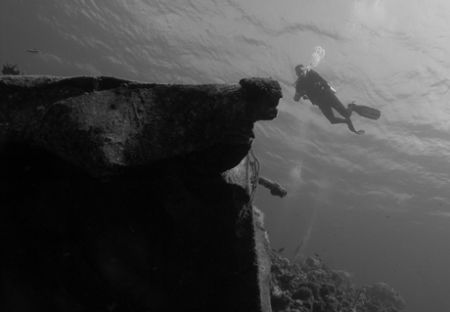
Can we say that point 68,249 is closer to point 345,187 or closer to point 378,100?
point 378,100

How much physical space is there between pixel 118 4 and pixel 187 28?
554 centimetres

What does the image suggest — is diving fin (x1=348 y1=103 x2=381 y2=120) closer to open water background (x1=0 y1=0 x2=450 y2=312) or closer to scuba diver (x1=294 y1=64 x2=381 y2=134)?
scuba diver (x1=294 y1=64 x2=381 y2=134)

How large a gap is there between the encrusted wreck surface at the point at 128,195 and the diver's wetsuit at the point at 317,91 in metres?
9.52

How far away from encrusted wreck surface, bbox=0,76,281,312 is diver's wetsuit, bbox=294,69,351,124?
9521mm

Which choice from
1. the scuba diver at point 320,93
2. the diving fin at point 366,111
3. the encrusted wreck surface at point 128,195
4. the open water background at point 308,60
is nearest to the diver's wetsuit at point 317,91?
the scuba diver at point 320,93

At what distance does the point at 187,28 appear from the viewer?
21.8 meters

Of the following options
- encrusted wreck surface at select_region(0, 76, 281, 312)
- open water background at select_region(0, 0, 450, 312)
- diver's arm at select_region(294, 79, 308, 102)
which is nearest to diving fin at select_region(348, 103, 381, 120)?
diver's arm at select_region(294, 79, 308, 102)

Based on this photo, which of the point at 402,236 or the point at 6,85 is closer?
the point at 6,85

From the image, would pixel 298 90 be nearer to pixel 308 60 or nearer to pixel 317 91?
pixel 317 91

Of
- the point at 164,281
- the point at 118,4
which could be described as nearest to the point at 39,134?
the point at 164,281

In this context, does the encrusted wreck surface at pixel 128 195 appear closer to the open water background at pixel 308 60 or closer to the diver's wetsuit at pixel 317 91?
the diver's wetsuit at pixel 317 91

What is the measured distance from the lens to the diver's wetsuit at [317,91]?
12219 millimetres

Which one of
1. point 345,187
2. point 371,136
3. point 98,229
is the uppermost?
point 98,229

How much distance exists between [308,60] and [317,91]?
26.5 feet
